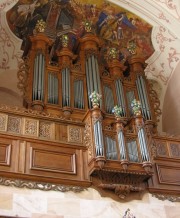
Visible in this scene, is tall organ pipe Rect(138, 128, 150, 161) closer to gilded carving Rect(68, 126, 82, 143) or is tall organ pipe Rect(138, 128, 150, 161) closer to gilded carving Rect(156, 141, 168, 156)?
gilded carving Rect(156, 141, 168, 156)

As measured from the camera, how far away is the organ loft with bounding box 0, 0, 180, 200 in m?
7.68

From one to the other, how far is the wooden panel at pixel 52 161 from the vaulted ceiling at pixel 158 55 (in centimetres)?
323

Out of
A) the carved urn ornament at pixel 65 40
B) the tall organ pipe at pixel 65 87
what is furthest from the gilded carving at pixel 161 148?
the carved urn ornament at pixel 65 40

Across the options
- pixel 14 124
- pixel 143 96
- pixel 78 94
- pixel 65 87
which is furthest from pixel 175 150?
pixel 14 124

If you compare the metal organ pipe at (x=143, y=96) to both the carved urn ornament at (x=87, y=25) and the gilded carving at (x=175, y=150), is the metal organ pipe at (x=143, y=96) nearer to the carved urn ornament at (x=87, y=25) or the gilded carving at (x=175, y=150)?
the gilded carving at (x=175, y=150)

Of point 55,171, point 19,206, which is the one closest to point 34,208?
point 19,206

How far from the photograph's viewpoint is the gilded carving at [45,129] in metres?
8.07

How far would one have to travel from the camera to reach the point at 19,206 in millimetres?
6945

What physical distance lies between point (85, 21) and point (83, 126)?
13.0 feet

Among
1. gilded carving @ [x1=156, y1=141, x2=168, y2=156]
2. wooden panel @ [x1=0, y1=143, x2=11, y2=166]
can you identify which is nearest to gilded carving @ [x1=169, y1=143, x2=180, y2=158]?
gilded carving @ [x1=156, y1=141, x2=168, y2=156]

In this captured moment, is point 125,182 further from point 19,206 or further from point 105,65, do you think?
point 105,65

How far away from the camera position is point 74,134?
834cm

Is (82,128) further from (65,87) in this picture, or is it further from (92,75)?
(92,75)

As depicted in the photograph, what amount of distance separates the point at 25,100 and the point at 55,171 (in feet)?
8.15
